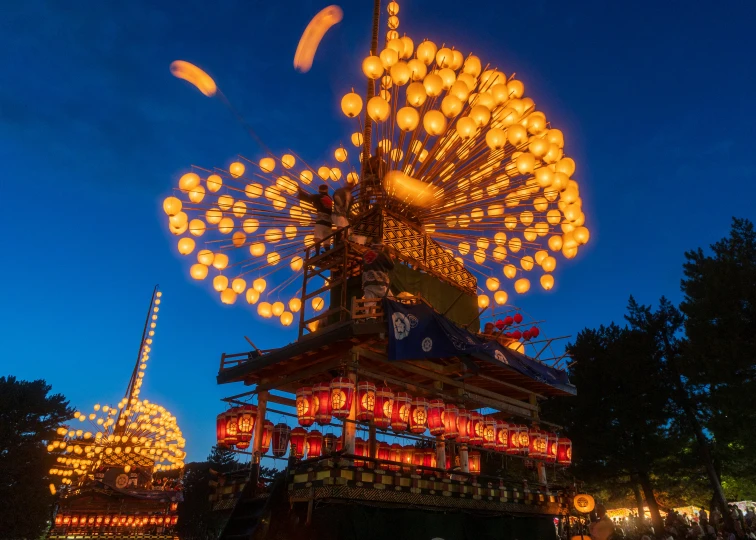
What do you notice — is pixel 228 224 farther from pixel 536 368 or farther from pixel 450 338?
pixel 536 368

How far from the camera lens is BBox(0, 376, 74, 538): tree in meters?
26.3

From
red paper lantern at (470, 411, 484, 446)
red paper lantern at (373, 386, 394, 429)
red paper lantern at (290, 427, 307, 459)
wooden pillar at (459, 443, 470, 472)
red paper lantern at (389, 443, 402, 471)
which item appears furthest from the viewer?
red paper lantern at (389, 443, 402, 471)

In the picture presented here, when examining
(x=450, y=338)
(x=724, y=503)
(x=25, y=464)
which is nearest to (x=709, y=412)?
(x=724, y=503)

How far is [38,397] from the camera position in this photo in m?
29.1

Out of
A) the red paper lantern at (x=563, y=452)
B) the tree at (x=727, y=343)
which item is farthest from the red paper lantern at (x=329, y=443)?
the tree at (x=727, y=343)

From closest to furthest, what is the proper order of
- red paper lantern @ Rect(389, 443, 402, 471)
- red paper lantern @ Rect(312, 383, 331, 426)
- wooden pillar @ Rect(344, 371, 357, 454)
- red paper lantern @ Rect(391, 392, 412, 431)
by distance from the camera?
wooden pillar @ Rect(344, 371, 357, 454) → red paper lantern @ Rect(312, 383, 331, 426) → red paper lantern @ Rect(391, 392, 412, 431) → red paper lantern @ Rect(389, 443, 402, 471)

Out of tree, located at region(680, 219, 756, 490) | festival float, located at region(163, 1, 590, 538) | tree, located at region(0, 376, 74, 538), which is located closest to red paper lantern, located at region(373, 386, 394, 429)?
festival float, located at region(163, 1, 590, 538)

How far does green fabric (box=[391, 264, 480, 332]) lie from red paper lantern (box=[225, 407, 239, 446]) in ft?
18.0

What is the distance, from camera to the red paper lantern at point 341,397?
11.3 m

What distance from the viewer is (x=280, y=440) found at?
42.0ft

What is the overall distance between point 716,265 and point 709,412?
28.1 ft

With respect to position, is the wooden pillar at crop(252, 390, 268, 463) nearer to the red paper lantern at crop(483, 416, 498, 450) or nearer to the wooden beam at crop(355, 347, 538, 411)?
the wooden beam at crop(355, 347, 538, 411)

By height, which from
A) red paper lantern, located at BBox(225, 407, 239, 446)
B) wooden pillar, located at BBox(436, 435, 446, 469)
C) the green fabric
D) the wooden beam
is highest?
the green fabric

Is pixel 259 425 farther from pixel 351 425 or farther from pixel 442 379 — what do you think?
pixel 442 379
